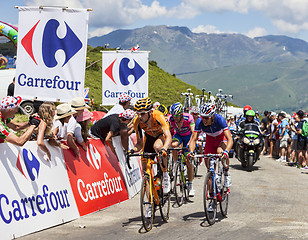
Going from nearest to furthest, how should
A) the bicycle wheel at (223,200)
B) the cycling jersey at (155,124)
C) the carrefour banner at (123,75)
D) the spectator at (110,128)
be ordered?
the cycling jersey at (155,124), the bicycle wheel at (223,200), the spectator at (110,128), the carrefour banner at (123,75)

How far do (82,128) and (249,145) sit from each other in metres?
9.88

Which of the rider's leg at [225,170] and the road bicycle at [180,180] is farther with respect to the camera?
the road bicycle at [180,180]

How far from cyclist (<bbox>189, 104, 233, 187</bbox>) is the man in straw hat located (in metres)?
2.21

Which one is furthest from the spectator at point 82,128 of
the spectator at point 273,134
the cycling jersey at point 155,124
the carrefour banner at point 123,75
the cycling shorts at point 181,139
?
the spectator at point 273,134

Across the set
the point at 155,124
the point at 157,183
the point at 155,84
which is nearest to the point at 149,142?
the point at 155,124

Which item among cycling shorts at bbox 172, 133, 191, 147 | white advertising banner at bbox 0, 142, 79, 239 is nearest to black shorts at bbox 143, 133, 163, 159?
white advertising banner at bbox 0, 142, 79, 239

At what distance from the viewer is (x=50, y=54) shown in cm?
1067

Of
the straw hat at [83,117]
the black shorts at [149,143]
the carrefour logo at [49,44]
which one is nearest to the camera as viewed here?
the black shorts at [149,143]

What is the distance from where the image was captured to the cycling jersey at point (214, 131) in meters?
9.31

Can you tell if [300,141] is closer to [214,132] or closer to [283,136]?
[283,136]

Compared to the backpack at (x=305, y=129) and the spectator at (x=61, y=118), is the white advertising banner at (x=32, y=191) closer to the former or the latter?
the spectator at (x=61, y=118)

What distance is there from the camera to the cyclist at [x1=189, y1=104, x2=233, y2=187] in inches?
352

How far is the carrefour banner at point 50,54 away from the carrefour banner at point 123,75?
22.2 feet

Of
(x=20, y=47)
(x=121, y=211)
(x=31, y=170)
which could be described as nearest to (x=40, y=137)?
(x=31, y=170)
